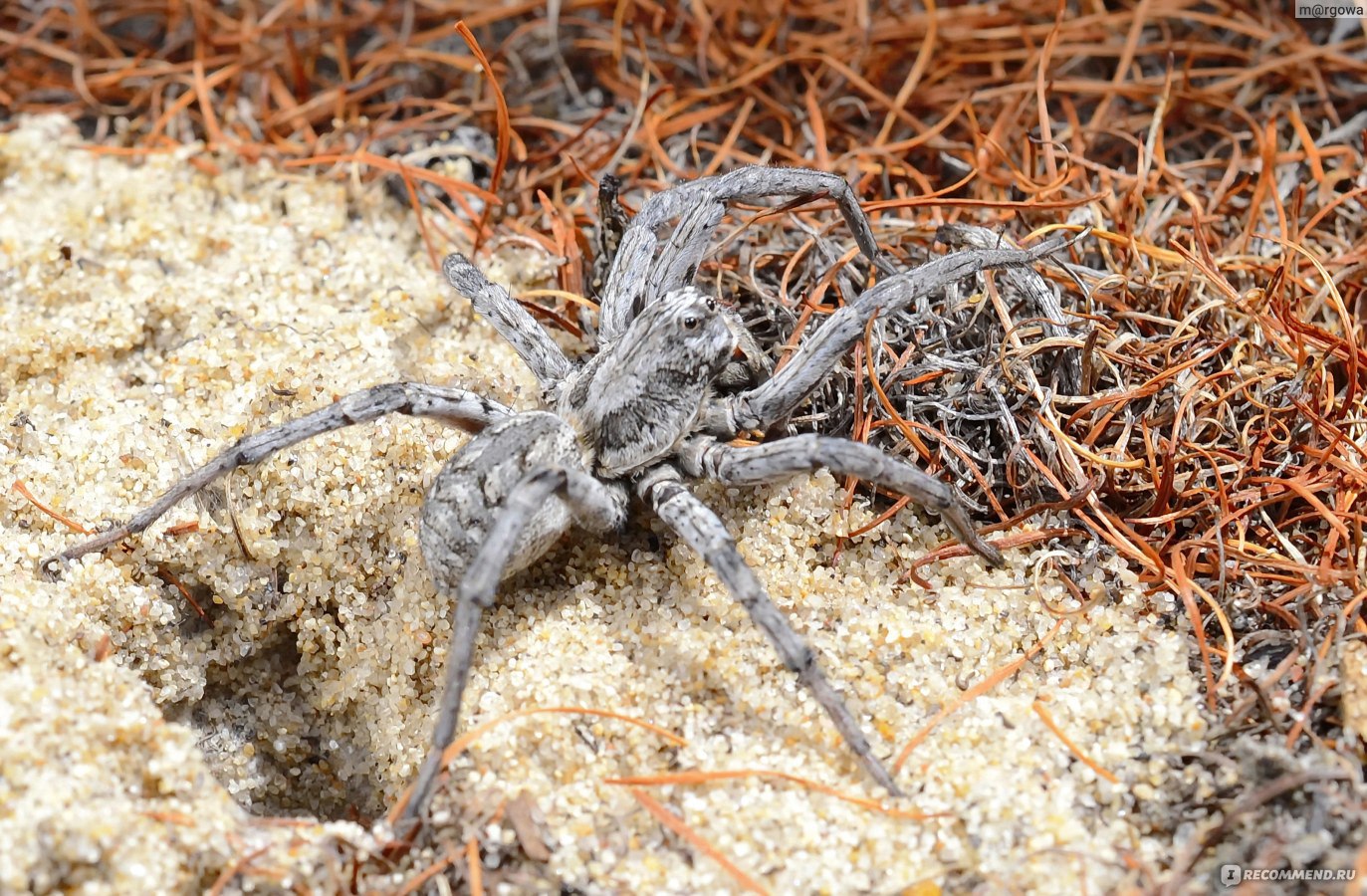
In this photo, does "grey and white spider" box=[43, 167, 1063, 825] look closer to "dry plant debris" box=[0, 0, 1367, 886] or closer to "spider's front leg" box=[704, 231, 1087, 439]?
"spider's front leg" box=[704, 231, 1087, 439]

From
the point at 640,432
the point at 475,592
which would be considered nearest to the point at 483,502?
the point at 475,592

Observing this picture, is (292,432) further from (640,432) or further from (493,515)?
(640,432)

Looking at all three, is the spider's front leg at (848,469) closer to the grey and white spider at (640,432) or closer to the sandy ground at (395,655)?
the grey and white spider at (640,432)

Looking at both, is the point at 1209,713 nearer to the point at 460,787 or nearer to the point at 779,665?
the point at 779,665

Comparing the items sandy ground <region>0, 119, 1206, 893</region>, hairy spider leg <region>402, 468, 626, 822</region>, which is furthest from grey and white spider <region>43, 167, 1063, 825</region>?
sandy ground <region>0, 119, 1206, 893</region>

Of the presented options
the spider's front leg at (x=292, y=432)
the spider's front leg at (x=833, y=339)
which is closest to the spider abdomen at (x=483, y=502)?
the spider's front leg at (x=292, y=432)

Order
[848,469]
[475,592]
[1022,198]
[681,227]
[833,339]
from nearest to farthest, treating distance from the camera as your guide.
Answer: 1. [475,592]
2. [848,469]
3. [833,339]
4. [681,227]
5. [1022,198]

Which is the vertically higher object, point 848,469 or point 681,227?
point 681,227
